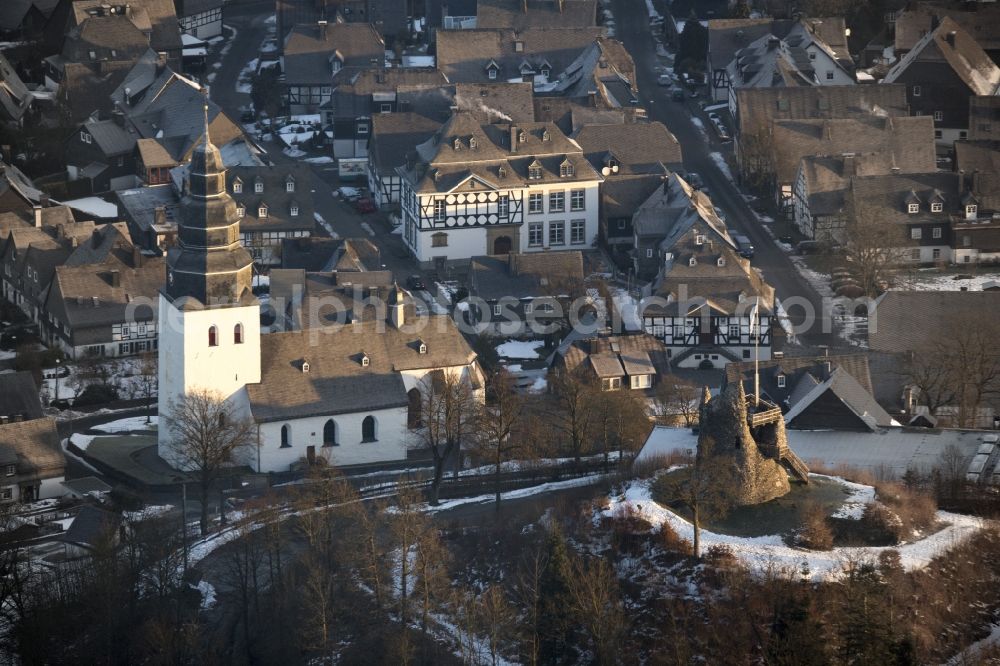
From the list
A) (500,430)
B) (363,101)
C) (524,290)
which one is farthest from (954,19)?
(500,430)

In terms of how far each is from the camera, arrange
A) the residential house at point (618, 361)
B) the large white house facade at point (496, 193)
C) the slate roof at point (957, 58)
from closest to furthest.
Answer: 1. the residential house at point (618, 361)
2. the large white house facade at point (496, 193)
3. the slate roof at point (957, 58)

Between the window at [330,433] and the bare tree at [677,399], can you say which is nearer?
the bare tree at [677,399]

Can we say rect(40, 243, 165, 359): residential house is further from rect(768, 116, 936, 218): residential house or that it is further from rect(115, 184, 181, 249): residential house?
rect(768, 116, 936, 218): residential house

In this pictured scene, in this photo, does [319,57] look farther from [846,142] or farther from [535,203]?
[846,142]

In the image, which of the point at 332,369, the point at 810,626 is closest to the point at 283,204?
the point at 332,369

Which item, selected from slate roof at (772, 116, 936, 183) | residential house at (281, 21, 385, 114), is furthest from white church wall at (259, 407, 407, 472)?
residential house at (281, 21, 385, 114)

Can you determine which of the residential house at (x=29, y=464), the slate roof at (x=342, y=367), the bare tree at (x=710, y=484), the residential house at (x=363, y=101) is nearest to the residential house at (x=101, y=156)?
the residential house at (x=363, y=101)

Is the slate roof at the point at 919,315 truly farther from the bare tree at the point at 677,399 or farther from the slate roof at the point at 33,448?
the slate roof at the point at 33,448

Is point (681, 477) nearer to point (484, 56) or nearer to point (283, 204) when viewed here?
point (283, 204)

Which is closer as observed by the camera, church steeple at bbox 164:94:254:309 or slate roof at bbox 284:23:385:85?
church steeple at bbox 164:94:254:309
